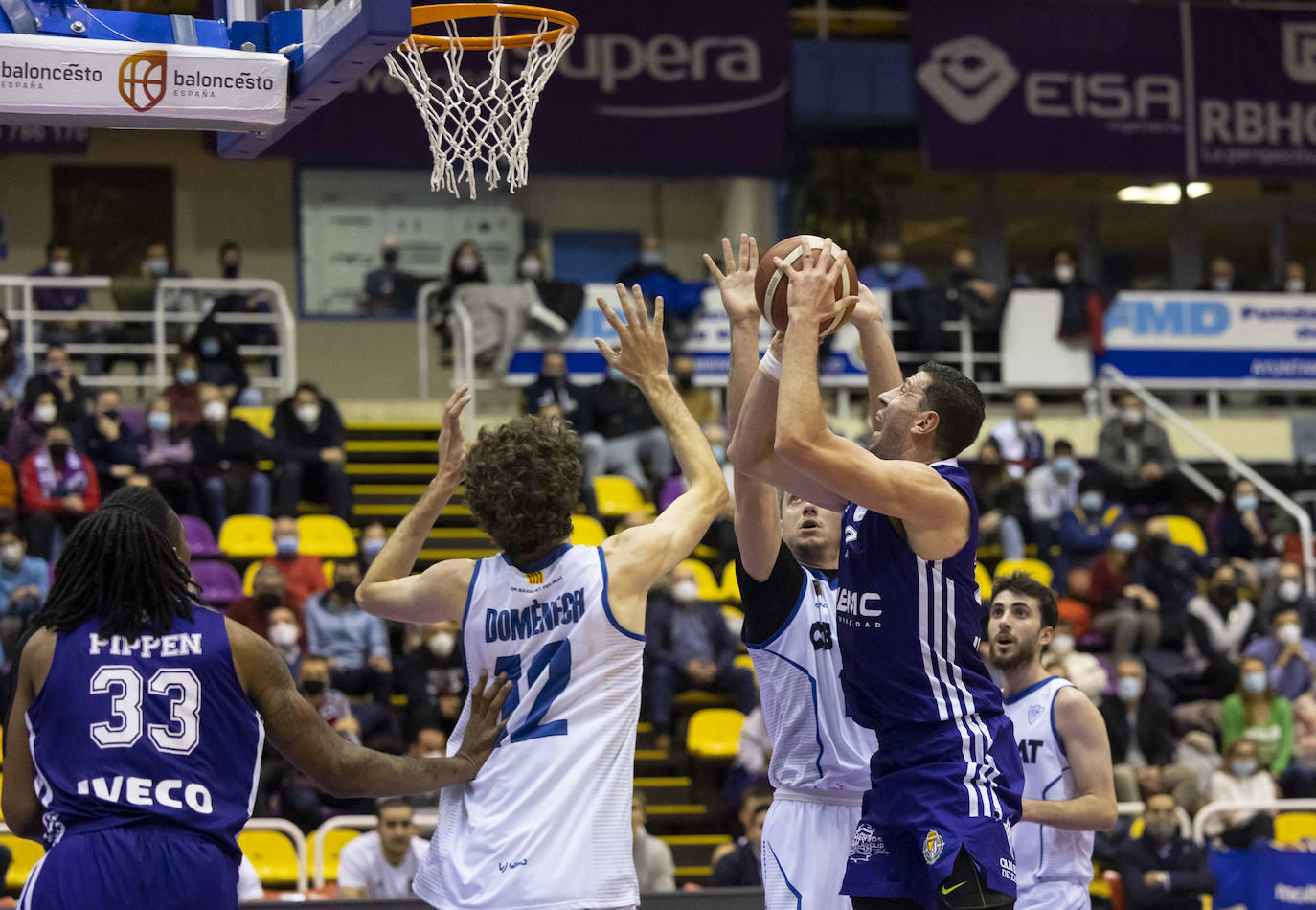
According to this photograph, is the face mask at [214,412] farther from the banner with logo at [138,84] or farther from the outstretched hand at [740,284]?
the outstretched hand at [740,284]

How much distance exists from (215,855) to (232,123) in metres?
2.29

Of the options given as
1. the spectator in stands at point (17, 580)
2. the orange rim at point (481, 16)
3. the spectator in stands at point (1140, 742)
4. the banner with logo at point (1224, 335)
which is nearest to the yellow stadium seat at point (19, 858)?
the spectator in stands at point (17, 580)

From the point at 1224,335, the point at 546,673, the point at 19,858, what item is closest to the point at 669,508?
the point at 546,673

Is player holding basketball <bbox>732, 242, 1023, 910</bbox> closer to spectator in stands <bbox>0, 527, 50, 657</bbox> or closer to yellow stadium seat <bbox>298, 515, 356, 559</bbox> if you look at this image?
spectator in stands <bbox>0, 527, 50, 657</bbox>

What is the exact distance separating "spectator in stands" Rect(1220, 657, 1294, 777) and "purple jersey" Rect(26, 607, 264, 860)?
1089 centimetres

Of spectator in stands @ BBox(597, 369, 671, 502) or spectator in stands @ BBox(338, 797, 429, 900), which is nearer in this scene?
spectator in stands @ BBox(338, 797, 429, 900)

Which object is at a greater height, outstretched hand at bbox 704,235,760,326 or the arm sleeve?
outstretched hand at bbox 704,235,760,326

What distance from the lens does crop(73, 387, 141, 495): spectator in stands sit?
13.9 metres

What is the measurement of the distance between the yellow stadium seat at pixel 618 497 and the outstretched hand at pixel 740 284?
939 cm

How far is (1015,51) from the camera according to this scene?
18.9 metres

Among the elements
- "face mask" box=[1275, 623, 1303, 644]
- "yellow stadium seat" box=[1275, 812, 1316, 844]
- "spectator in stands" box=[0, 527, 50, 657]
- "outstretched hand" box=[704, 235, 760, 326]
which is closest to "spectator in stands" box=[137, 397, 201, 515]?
"spectator in stands" box=[0, 527, 50, 657]

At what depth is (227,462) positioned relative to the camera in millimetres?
14555

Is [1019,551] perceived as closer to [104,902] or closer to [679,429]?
[679,429]

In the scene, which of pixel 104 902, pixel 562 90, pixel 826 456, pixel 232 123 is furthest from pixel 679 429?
pixel 562 90
